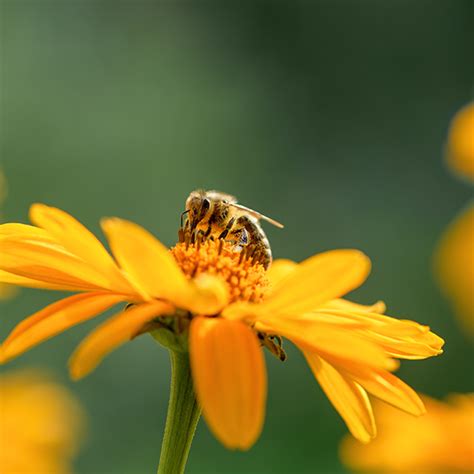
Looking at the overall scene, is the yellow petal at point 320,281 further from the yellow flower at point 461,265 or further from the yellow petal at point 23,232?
the yellow flower at point 461,265

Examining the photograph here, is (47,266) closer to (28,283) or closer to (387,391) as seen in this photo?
(28,283)

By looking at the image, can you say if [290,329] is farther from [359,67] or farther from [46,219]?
[359,67]

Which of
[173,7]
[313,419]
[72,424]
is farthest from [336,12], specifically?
[72,424]

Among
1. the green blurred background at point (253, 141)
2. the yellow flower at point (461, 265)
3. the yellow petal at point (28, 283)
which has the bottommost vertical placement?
the green blurred background at point (253, 141)

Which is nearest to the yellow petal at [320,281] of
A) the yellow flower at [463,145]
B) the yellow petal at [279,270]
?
the yellow petal at [279,270]

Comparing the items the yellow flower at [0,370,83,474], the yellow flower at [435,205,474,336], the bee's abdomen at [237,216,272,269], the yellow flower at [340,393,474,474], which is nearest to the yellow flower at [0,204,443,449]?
the bee's abdomen at [237,216,272,269]

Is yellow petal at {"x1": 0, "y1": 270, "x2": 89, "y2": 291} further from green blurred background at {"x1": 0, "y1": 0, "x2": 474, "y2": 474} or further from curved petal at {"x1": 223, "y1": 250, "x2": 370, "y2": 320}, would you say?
green blurred background at {"x1": 0, "y1": 0, "x2": 474, "y2": 474}

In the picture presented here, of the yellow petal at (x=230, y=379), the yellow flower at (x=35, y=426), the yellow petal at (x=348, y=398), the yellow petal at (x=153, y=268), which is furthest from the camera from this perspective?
the yellow flower at (x=35, y=426)
